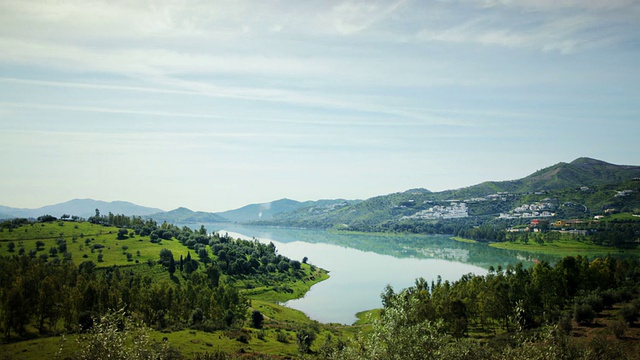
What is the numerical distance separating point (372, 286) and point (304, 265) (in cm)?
4233

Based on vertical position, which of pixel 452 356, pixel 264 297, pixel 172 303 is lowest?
pixel 264 297

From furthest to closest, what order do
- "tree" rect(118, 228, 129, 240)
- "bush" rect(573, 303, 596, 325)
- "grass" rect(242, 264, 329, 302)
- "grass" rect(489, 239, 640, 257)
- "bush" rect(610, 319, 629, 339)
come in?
"grass" rect(489, 239, 640, 257), "tree" rect(118, 228, 129, 240), "grass" rect(242, 264, 329, 302), "bush" rect(573, 303, 596, 325), "bush" rect(610, 319, 629, 339)

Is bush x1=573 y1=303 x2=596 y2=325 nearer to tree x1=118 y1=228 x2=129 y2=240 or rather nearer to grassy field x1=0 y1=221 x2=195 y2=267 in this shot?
grassy field x1=0 y1=221 x2=195 y2=267

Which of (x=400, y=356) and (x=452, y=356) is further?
(x=452, y=356)

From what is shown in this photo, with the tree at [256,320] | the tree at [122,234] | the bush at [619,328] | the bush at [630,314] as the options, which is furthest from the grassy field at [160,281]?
the bush at [630,314]

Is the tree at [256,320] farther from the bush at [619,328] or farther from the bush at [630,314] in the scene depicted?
the bush at [630,314]

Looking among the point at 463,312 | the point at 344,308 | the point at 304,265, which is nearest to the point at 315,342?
the point at 463,312

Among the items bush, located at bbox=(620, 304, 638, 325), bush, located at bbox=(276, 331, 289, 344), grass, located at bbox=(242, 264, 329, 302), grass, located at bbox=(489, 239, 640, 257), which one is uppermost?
bush, located at bbox=(620, 304, 638, 325)

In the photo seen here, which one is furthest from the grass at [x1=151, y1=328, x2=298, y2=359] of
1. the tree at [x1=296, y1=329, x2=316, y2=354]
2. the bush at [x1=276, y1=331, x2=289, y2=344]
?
the tree at [x1=296, y1=329, x2=316, y2=354]

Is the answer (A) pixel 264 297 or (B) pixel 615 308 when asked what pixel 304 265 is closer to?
(A) pixel 264 297

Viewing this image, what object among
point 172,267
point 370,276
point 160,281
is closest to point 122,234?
point 172,267

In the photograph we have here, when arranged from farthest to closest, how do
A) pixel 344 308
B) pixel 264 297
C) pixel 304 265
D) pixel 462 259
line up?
pixel 462 259
pixel 304 265
pixel 264 297
pixel 344 308

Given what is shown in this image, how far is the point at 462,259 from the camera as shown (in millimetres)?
186000

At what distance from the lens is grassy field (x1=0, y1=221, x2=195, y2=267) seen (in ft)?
423
